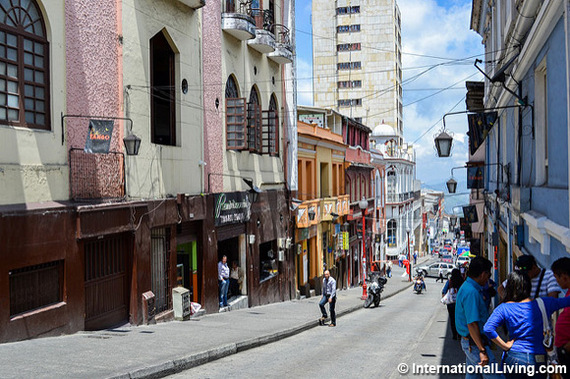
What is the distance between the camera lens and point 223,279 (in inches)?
732

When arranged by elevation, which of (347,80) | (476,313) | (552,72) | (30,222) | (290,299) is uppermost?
(347,80)

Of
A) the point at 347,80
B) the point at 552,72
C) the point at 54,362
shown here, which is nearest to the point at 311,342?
the point at 54,362

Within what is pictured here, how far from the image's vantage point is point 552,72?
930 cm

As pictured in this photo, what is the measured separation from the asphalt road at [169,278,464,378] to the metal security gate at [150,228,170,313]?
10.4ft

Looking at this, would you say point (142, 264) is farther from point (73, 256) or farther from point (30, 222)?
point (30, 222)

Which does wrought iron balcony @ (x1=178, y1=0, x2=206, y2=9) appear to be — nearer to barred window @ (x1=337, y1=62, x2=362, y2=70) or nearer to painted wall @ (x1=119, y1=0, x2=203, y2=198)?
painted wall @ (x1=119, y1=0, x2=203, y2=198)

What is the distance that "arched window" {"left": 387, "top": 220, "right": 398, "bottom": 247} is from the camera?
203ft

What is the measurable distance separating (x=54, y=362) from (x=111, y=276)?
4277 millimetres

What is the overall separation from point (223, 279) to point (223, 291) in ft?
1.26

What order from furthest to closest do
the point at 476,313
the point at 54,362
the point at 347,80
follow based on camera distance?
1. the point at 347,80
2. the point at 54,362
3. the point at 476,313

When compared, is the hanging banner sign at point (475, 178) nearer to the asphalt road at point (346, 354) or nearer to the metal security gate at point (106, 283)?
the asphalt road at point (346, 354)

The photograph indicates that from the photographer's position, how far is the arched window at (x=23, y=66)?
10.0 meters

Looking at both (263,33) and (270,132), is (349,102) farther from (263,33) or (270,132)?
(270,132)

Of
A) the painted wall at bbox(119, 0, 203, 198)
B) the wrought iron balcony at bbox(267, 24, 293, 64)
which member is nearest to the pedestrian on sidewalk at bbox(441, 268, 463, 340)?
the painted wall at bbox(119, 0, 203, 198)
